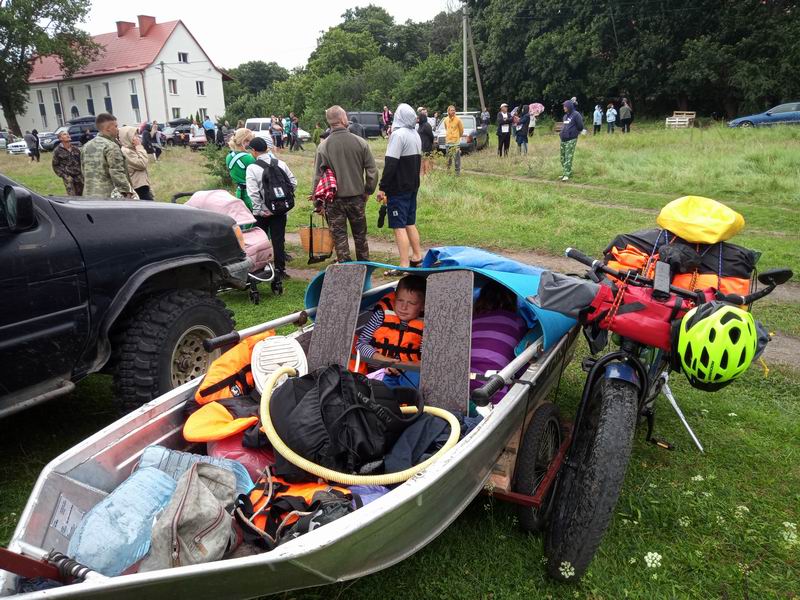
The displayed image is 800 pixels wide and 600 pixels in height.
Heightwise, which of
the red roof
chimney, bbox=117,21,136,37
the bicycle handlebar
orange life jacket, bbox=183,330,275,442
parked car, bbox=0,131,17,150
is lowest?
orange life jacket, bbox=183,330,275,442

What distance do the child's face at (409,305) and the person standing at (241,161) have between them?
3.70m

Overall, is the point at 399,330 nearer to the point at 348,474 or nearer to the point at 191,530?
the point at 348,474

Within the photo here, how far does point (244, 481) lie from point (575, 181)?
46.5 ft

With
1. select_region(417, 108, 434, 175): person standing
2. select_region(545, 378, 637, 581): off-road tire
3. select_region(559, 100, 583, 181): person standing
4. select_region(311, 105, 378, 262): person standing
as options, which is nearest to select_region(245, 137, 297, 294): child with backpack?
select_region(311, 105, 378, 262): person standing

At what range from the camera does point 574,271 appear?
25.5 ft

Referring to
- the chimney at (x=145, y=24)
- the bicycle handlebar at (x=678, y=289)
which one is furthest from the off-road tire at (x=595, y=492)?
the chimney at (x=145, y=24)

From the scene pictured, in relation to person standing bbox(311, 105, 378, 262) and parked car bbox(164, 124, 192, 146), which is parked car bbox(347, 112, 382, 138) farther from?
person standing bbox(311, 105, 378, 262)

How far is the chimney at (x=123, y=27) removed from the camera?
5553 cm

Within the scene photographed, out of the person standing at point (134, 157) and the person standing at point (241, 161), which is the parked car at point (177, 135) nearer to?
the person standing at point (134, 157)

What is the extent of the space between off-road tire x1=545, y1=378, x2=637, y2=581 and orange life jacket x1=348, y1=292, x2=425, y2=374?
1213 millimetres

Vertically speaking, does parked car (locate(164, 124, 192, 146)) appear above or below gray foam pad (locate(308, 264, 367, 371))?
above

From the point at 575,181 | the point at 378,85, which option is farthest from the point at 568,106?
the point at 378,85

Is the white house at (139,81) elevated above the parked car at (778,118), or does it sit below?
above

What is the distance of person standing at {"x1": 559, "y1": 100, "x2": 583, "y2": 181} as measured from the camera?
14.2 meters
